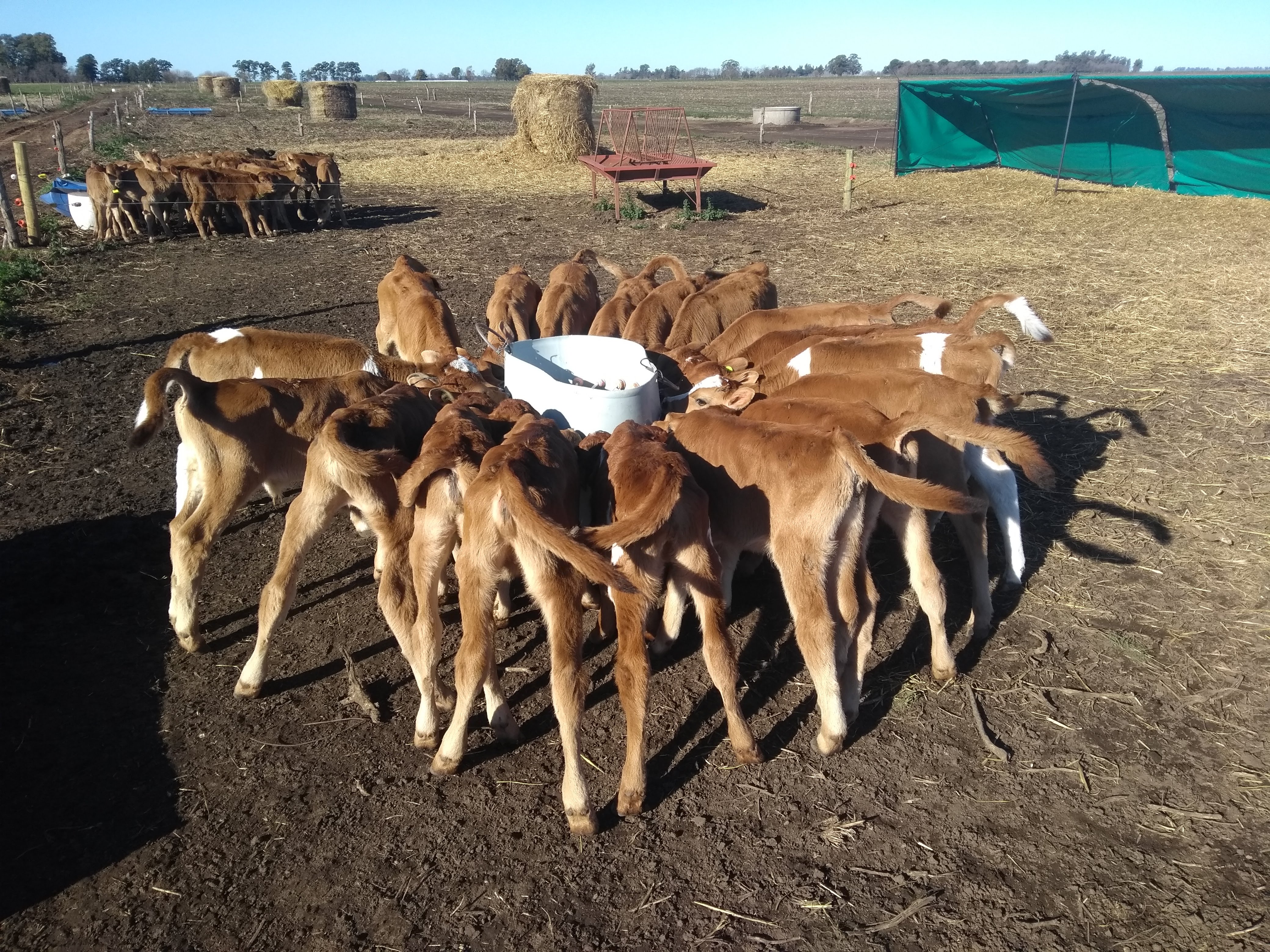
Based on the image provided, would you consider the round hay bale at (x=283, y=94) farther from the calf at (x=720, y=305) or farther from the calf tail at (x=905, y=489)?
the calf tail at (x=905, y=489)

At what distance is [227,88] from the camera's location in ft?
232

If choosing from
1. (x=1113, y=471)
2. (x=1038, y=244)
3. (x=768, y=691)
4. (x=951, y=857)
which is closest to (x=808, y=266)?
(x=1038, y=244)

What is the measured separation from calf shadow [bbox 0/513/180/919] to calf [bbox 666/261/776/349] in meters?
4.99

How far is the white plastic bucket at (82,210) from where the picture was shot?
687 inches

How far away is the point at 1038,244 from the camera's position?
634 inches

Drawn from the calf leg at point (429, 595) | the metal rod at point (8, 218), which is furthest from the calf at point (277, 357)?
the metal rod at point (8, 218)

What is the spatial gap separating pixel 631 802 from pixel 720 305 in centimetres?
605

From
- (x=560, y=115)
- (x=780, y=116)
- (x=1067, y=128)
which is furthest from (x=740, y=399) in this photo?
(x=780, y=116)

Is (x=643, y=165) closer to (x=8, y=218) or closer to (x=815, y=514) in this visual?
(x=8, y=218)

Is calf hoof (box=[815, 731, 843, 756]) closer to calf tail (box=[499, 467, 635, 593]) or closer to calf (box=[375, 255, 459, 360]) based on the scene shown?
calf tail (box=[499, 467, 635, 593])

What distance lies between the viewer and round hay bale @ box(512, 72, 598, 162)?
26359mm

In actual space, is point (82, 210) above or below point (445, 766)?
above

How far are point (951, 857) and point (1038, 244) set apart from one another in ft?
48.8

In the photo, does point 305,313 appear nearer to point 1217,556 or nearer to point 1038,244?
point 1217,556
